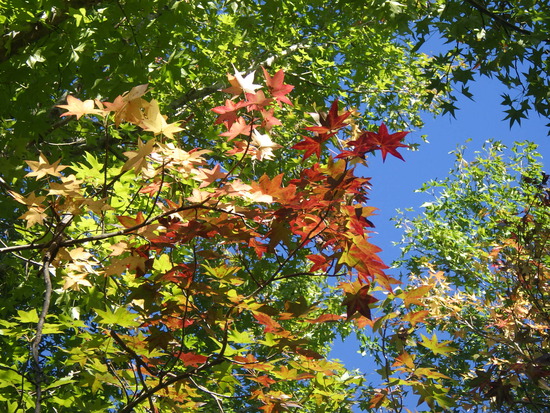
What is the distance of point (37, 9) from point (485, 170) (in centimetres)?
1029

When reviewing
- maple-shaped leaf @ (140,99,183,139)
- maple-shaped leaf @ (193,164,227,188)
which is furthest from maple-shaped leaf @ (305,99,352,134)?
maple-shaped leaf @ (140,99,183,139)

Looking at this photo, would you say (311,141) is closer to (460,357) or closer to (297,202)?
(297,202)

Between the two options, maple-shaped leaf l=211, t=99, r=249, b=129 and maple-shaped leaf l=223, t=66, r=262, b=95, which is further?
maple-shaped leaf l=211, t=99, r=249, b=129

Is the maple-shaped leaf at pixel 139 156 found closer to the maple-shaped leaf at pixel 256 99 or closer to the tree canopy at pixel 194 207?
the tree canopy at pixel 194 207

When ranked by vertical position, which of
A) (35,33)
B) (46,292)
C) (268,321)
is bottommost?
(46,292)

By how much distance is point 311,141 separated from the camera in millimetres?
2096

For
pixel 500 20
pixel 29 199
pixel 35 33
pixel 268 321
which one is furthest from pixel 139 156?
pixel 500 20

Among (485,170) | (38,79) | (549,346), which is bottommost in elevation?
(549,346)

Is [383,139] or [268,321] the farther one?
[268,321]

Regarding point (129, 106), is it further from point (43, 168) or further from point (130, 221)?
point (43, 168)

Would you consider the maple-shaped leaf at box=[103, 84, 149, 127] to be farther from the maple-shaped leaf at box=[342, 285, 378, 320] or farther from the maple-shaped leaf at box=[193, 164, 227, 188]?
the maple-shaped leaf at box=[342, 285, 378, 320]

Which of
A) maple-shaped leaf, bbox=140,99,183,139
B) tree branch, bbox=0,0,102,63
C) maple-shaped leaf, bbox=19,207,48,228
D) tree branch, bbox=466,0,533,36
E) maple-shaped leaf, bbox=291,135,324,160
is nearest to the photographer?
maple-shaped leaf, bbox=140,99,183,139

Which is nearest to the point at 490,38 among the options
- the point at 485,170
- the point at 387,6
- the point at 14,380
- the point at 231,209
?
the point at 387,6

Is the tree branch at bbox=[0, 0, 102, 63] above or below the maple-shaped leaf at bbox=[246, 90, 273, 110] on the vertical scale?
above
